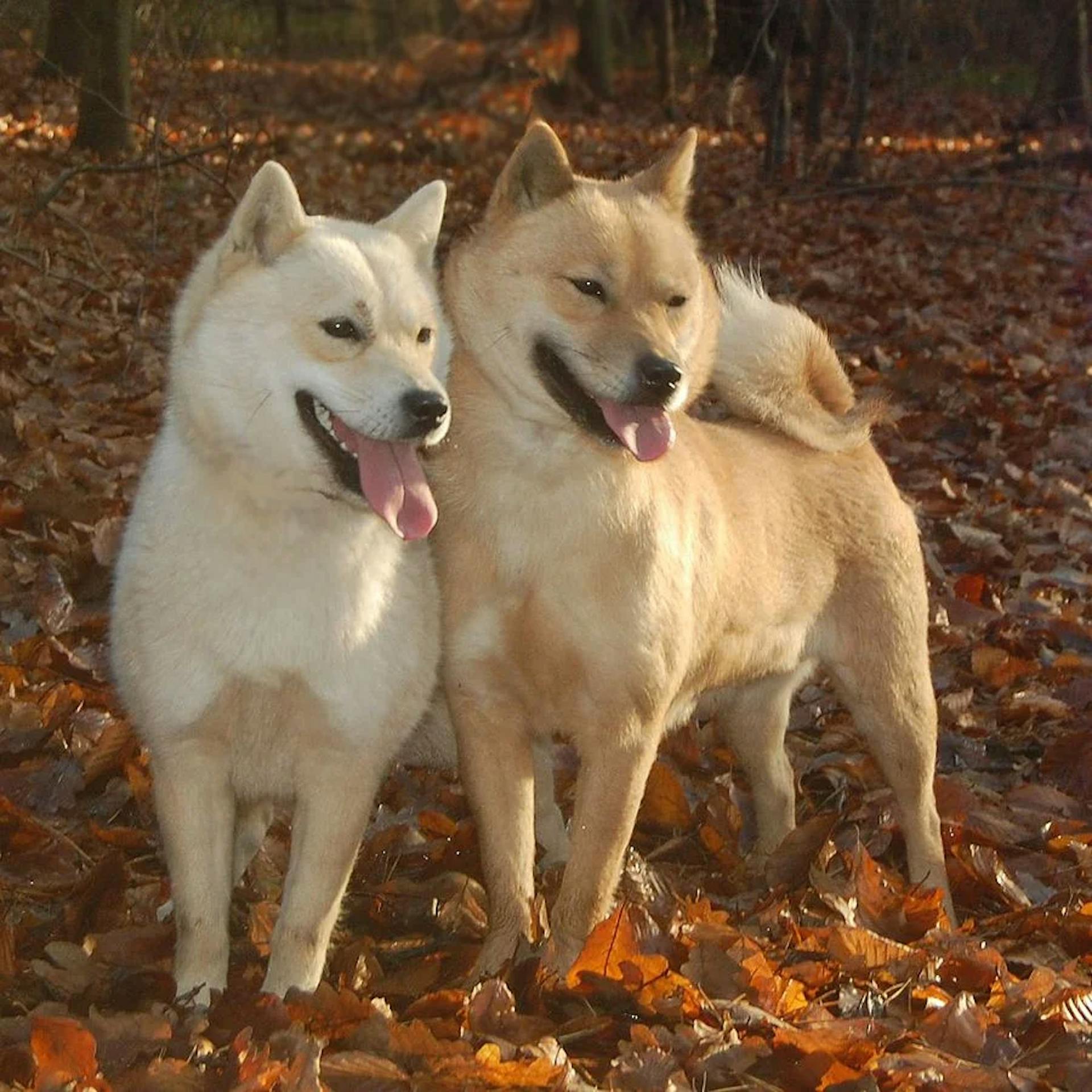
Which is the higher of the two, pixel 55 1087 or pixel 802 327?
pixel 802 327

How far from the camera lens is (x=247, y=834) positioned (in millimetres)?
3609

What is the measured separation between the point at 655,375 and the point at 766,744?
1380mm

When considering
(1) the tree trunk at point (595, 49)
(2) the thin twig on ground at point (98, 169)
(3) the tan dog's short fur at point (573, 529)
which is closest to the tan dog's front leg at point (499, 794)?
(3) the tan dog's short fur at point (573, 529)

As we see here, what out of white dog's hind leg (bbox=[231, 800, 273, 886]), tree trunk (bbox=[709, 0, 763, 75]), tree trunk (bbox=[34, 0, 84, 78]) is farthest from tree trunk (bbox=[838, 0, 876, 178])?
white dog's hind leg (bbox=[231, 800, 273, 886])

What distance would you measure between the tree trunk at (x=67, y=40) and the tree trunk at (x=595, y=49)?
32.3ft

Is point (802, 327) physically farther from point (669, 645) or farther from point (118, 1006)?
point (118, 1006)

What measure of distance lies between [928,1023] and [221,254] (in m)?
2.06

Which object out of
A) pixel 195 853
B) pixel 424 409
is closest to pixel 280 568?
pixel 424 409

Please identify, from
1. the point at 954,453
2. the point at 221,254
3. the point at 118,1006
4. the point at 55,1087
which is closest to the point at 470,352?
the point at 221,254

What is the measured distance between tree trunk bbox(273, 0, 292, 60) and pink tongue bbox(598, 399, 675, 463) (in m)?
19.0

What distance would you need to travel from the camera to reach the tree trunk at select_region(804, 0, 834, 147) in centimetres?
1602

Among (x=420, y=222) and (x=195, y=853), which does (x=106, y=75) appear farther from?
(x=195, y=853)

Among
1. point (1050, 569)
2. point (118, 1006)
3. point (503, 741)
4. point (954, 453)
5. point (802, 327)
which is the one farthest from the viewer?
point (954, 453)

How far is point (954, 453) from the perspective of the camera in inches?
280
